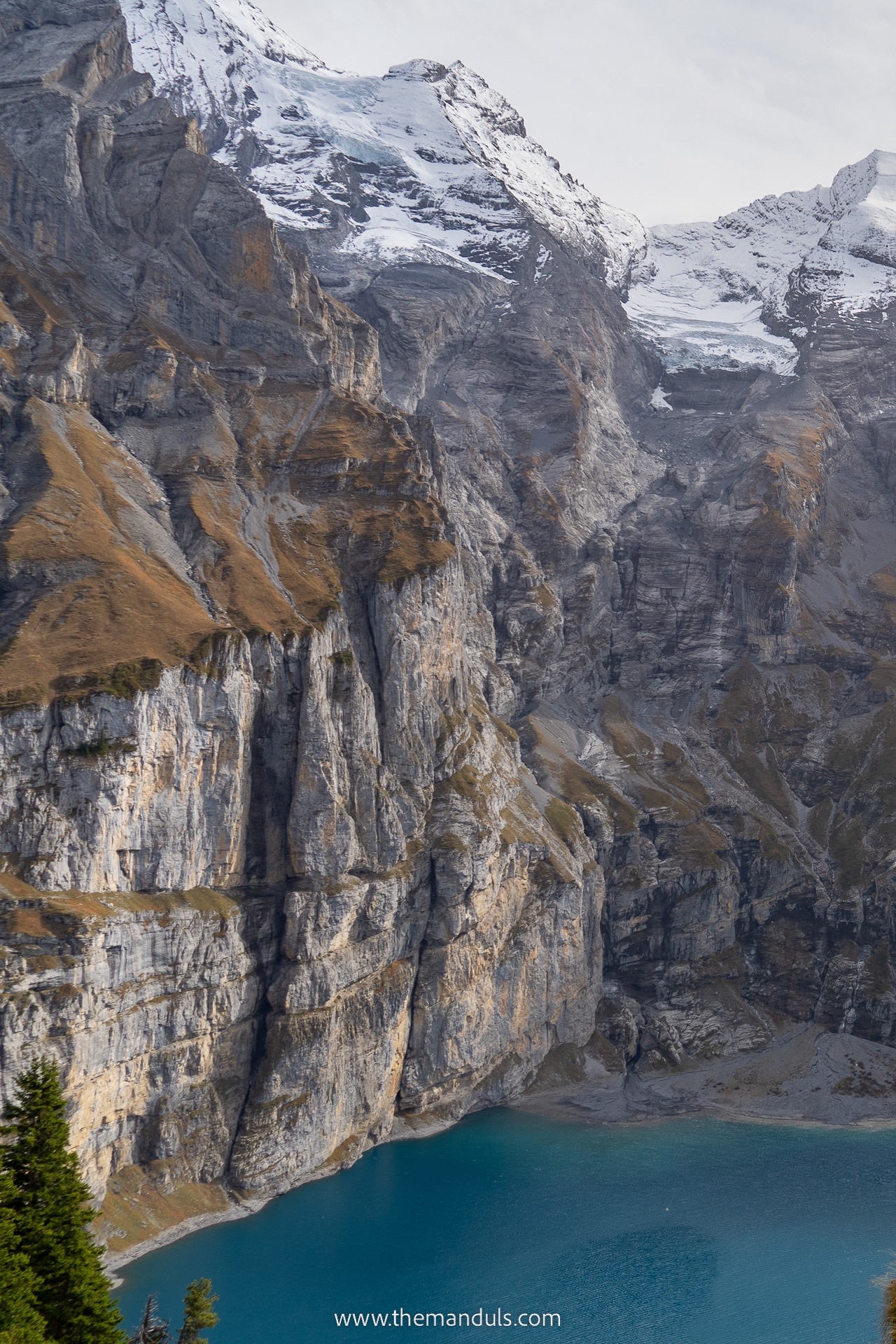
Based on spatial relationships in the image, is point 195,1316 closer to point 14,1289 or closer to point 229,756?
point 14,1289

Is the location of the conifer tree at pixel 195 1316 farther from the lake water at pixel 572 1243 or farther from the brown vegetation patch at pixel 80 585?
the brown vegetation patch at pixel 80 585

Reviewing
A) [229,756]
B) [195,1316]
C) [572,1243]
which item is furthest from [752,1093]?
[195,1316]

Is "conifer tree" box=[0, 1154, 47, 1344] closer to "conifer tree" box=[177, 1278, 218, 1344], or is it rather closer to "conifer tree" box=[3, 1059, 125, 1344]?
"conifer tree" box=[3, 1059, 125, 1344]

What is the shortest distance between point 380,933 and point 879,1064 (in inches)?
3275

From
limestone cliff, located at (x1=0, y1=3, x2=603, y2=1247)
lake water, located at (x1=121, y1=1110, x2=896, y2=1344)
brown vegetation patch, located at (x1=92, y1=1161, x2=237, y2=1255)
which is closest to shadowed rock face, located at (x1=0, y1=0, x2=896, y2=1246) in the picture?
limestone cliff, located at (x1=0, y1=3, x2=603, y2=1247)

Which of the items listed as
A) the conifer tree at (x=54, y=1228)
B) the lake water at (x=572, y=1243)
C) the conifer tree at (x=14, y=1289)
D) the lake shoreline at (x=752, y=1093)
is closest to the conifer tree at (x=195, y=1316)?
the conifer tree at (x=54, y=1228)

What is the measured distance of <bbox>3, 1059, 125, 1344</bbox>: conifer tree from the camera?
45.6m

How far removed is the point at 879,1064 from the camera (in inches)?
6639

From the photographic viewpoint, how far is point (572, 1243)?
114625 mm

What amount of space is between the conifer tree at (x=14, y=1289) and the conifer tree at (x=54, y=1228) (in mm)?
710

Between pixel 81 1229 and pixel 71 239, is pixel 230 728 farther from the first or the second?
pixel 71 239

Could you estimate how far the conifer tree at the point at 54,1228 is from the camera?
4556 cm

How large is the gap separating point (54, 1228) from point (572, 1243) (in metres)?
82.4

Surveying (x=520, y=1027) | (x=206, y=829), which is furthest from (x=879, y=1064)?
(x=206, y=829)
